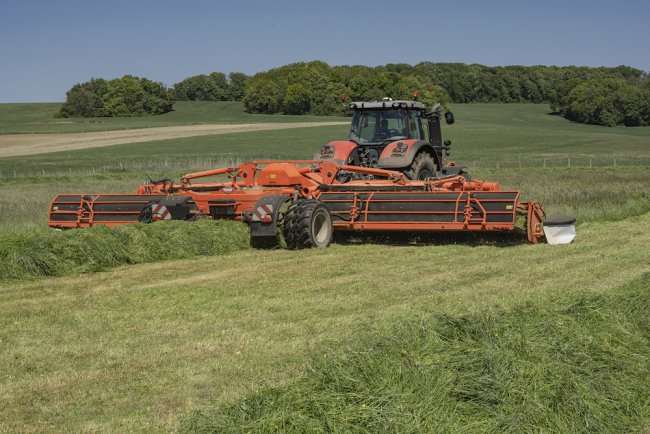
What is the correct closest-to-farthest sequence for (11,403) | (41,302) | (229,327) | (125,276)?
(11,403), (229,327), (41,302), (125,276)

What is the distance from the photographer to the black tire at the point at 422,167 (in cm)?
1570


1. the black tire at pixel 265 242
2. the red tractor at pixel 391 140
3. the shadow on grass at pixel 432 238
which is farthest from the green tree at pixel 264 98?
the black tire at pixel 265 242

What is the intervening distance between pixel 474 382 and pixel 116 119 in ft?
294

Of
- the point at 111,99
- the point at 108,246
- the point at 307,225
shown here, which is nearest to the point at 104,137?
the point at 111,99

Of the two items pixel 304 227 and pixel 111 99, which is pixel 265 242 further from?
pixel 111 99

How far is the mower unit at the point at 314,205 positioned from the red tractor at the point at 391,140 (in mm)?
421

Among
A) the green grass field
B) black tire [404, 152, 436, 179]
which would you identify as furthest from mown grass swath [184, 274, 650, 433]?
black tire [404, 152, 436, 179]

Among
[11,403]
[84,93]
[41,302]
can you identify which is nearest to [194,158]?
[41,302]

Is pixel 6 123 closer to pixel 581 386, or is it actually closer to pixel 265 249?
pixel 265 249

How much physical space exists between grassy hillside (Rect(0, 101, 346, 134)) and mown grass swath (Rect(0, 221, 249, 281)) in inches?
2583

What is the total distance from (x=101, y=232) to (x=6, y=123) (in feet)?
275

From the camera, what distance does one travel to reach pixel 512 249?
12.7 meters

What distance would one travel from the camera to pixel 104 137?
6800cm

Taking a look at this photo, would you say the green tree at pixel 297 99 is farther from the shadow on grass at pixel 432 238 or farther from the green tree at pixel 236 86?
the shadow on grass at pixel 432 238
